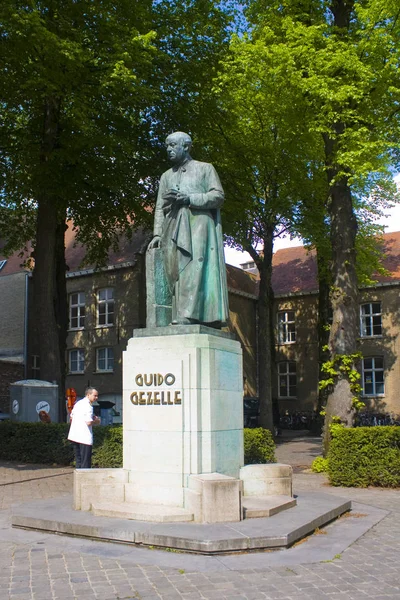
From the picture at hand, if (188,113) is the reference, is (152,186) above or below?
below

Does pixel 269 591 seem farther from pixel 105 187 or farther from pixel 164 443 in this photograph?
pixel 105 187

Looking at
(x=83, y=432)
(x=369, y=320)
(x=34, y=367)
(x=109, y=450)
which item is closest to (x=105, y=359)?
(x=34, y=367)

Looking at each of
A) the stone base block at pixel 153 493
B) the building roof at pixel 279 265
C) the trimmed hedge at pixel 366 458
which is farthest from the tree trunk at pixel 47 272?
the building roof at pixel 279 265

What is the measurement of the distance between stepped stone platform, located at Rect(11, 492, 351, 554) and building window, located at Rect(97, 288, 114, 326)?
27.5 m

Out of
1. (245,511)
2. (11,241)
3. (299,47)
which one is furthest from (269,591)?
(11,241)

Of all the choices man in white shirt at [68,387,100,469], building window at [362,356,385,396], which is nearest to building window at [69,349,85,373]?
building window at [362,356,385,396]

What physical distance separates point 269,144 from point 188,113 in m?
3.99

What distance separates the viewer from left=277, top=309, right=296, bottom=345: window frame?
42.2 meters

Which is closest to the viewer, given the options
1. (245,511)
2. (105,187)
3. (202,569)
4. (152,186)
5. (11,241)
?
(202,569)

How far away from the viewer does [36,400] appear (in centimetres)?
1981

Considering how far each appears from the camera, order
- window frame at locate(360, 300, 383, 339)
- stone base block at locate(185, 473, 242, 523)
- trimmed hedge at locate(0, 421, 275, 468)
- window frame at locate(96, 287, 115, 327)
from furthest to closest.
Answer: window frame at locate(360, 300, 383, 339) < window frame at locate(96, 287, 115, 327) < trimmed hedge at locate(0, 421, 275, 468) < stone base block at locate(185, 473, 242, 523)

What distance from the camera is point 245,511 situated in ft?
25.3

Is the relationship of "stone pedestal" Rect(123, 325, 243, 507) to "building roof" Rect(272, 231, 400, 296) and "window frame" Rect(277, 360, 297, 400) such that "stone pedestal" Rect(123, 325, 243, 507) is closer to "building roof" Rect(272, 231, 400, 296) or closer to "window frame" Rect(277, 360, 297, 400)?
"building roof" Rect(272, 231, 400, 296)

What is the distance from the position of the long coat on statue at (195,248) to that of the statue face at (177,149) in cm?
15
